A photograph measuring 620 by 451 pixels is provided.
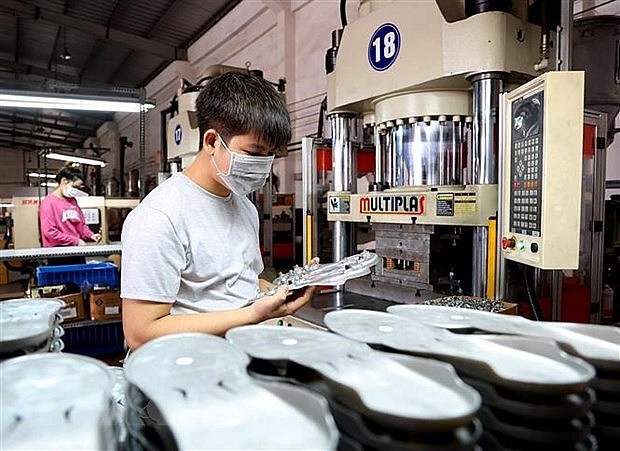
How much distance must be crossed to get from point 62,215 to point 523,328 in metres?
4.39

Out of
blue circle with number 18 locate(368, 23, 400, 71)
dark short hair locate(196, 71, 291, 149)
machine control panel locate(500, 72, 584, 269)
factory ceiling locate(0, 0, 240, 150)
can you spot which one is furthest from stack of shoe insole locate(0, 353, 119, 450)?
factory ceiling locate(0, 0, 240, 150)

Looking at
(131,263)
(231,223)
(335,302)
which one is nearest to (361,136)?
(335,302)

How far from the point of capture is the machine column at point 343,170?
7.27 feet

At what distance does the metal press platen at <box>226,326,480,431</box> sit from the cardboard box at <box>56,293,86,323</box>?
11.3ft

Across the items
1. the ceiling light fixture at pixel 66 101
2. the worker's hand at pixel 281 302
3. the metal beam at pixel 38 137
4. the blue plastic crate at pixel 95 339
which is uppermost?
the metal beam at pixel 38 137

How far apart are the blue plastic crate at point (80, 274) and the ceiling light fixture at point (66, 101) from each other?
52.8 inches

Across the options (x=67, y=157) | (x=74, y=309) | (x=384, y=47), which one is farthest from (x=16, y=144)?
(x=384, y=47)

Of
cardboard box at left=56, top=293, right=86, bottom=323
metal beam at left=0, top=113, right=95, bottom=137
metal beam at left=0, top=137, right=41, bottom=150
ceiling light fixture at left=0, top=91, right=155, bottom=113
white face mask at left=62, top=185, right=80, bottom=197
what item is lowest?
cardboard box at left=56, top=293, right=86, bottom=323

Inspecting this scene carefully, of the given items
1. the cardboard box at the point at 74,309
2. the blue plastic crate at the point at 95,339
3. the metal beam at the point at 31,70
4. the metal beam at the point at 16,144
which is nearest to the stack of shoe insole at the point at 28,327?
the cardboard box at the point at 74,309

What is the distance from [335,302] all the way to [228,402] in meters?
1.63

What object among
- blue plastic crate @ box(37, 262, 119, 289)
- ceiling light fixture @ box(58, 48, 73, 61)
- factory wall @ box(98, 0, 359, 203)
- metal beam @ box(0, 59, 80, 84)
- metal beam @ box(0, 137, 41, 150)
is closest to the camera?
blue plastic crate @ box(37, 262, 119, 289)

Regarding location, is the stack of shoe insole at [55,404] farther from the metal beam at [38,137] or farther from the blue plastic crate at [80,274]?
the metal beam at [38,137]

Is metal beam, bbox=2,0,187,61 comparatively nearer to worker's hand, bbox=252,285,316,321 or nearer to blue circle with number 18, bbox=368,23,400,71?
blue circle with number 18, bbox=368,23,400,71

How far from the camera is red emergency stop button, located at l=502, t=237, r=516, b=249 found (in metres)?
1.45
